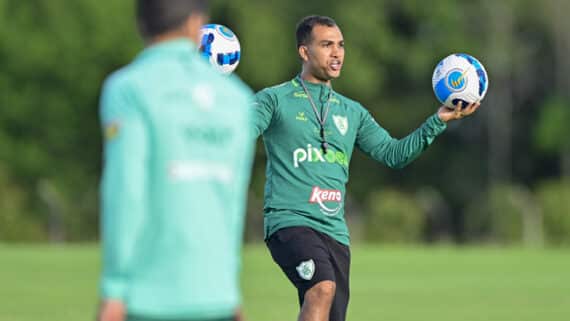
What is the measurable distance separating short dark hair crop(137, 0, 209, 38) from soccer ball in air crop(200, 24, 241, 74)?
181 inches

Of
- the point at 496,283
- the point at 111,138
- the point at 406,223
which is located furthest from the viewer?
the point at 406,223

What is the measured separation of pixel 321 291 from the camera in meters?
8.75

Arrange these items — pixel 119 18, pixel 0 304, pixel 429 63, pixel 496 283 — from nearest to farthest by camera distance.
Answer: pixel 0 304, pixel 496 283, pixel 119 18, pixel 429 63

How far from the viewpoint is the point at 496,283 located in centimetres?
Result: 2245

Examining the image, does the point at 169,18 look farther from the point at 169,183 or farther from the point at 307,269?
the point at 307,269

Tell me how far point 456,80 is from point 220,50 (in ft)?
5.30

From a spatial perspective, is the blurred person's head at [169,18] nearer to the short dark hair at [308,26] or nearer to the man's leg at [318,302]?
the man's leg at [318,302]

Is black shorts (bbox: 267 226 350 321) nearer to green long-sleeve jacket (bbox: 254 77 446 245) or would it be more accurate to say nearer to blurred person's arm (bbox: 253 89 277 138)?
green long-sleeve jacket (bbox: 254 77 446 245)

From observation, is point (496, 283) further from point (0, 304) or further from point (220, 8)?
point (220, 8)

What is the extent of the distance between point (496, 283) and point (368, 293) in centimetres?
286

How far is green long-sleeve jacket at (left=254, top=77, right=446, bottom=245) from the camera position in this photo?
909 cm

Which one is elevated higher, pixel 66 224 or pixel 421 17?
pixel 421 17

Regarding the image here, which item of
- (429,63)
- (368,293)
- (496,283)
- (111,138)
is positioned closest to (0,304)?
(368,293)

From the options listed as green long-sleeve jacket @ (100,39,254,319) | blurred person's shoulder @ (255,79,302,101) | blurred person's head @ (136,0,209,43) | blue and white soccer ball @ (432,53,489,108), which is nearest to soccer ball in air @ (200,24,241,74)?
blurred person's shoulder @ (255,79,302,101)
